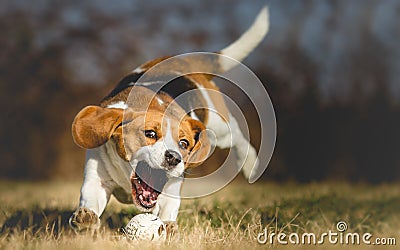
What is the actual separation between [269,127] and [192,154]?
1.18m

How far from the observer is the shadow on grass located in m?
3.04

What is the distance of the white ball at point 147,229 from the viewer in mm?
2559

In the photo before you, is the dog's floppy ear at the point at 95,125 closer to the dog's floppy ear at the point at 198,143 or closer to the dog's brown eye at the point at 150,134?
the dog's brown eye at the point at 150,134

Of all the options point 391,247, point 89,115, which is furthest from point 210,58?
point 391,247

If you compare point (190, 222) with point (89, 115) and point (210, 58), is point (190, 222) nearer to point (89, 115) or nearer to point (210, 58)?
point (89, 115)

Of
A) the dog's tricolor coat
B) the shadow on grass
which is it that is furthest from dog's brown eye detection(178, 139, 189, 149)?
the shadow on grass

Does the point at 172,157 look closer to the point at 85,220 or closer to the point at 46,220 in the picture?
the point at 85,220

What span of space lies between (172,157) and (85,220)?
0.53m

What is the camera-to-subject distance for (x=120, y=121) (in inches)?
104

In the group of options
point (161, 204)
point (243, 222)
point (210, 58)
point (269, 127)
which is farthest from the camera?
point (210, 58)

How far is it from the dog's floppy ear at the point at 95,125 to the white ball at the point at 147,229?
0.38 m

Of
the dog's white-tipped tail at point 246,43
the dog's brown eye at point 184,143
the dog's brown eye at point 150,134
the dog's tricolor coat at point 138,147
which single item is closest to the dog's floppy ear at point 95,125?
the dog's tricolor coat at point 138,147

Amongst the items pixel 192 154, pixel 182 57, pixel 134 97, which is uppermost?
pixel 182 57

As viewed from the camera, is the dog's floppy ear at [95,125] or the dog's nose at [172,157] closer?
the dog's nose at [172,157]
